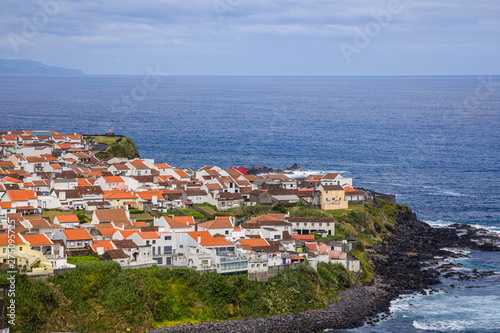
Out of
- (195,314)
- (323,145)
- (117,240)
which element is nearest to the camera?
(195,314)

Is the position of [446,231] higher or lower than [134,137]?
lower

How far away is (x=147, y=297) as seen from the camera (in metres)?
38.2

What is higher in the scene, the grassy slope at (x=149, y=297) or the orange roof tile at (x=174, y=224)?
the orange roof tile at (x=174, y=224)

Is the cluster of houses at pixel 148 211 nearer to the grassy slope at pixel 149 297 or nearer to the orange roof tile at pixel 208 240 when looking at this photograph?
the orange roof tile at pixel 208 240

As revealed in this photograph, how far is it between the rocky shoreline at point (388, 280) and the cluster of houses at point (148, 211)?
11.2 feet

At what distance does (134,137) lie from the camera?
13200 centimetres

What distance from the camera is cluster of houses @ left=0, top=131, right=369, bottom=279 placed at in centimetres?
4291

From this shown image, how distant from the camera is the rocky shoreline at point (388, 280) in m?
38.9

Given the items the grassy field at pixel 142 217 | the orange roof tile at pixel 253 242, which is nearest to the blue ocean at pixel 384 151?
the orange roof tile at pixel 253 242

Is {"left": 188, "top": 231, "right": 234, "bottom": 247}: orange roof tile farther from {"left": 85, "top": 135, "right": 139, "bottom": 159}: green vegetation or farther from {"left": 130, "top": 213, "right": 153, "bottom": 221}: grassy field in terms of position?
{"left": 85, "top": 135, "right": 139, "bottom": 159}: green vegetation

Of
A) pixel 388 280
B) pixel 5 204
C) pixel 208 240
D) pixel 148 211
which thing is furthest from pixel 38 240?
pixel 388 280

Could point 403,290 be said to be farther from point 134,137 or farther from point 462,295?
point 134,137

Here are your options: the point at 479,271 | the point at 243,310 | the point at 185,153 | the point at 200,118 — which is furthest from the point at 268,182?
the point at 200,118

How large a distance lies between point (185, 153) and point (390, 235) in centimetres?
5524
